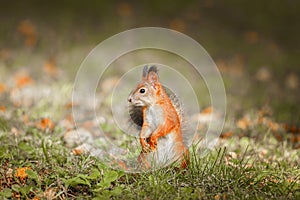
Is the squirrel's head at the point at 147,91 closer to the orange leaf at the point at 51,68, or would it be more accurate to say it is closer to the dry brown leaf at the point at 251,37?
the orange leaf at the point at 51,68

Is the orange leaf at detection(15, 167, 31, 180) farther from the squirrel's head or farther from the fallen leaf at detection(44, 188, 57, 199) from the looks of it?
the squirrel's head

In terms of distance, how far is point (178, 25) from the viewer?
28.6 feet

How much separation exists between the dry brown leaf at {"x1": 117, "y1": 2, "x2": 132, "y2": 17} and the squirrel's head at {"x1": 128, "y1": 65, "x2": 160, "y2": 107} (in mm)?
6110

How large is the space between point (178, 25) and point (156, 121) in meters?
6.15

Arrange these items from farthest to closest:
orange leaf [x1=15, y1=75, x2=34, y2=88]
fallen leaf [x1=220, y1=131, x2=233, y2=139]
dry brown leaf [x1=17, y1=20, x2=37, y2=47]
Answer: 1. dry brown leaf [x1=17, y1=20, x2=37, y2=47]
2. orange leaf [x1=15, y1=75, x2=34, y2=88]
3. fallen leaf [x1=220, y1=131, x2=233, y2=139]

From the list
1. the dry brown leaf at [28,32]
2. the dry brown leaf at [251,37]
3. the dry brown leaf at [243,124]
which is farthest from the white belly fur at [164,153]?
the dry brown leaf at [251,37]

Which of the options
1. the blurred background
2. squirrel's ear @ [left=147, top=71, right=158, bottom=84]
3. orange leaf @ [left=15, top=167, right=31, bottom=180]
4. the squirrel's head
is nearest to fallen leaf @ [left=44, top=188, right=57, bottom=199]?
orange leaf @ [left=15, top=167, right=31, bottom=180]

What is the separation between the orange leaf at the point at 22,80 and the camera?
18.2ft

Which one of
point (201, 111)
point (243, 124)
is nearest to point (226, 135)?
point (243, 124)

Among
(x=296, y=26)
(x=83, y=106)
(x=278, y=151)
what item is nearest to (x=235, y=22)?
(x=296, y=26)

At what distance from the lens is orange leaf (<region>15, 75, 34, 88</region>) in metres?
5.55

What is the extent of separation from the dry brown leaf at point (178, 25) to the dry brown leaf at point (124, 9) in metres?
0.78

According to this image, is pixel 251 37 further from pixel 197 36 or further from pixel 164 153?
pixel 164 153

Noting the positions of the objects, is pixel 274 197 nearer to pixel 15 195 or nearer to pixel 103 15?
pixel 15 195
